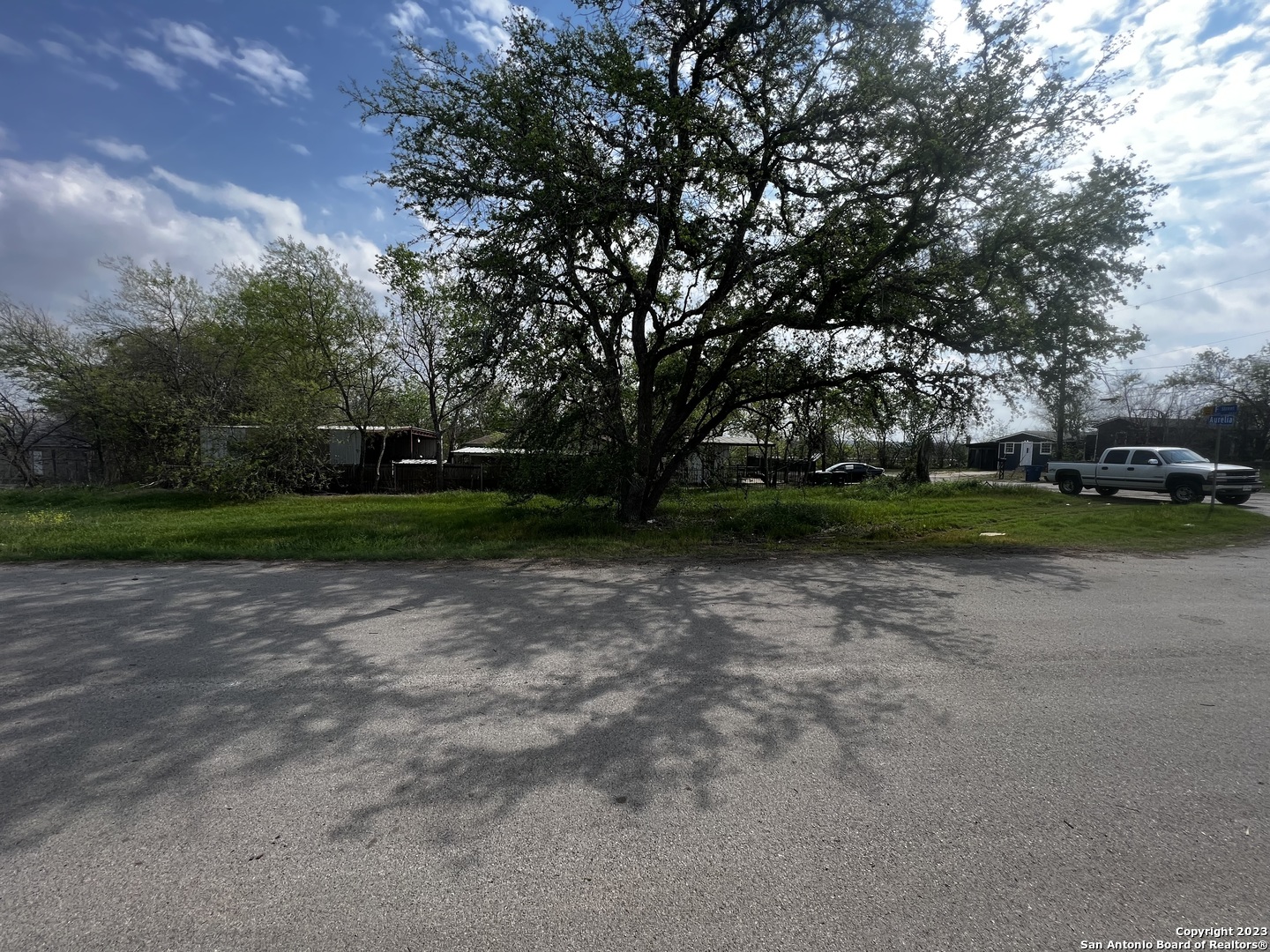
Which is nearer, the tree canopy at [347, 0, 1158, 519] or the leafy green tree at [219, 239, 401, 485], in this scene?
the tree canopy at [347, 0, 1158, 519]

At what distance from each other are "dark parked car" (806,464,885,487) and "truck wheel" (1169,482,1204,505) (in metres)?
15.3

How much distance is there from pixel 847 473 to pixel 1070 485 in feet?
43.3

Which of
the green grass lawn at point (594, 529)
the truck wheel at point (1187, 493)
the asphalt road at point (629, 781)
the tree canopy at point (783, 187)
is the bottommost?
the asphalt road at point (629, 781)

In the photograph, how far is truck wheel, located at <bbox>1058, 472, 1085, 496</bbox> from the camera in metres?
22.4

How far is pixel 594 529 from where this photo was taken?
1341 centimetres

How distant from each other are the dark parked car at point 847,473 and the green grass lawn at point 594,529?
13153 millimetres

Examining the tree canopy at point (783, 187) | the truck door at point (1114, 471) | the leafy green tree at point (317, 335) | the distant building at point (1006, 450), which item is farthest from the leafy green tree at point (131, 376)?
the distant building at point (1006, 450)

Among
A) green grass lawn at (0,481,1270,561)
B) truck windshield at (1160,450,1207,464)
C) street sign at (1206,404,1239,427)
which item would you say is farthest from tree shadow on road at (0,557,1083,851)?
truck windshield at (1160,450,1207,464)

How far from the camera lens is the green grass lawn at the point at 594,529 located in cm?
1060

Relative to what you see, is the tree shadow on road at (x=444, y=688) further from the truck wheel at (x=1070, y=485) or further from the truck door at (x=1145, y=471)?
the truck wheel at (x=1070, y=485)

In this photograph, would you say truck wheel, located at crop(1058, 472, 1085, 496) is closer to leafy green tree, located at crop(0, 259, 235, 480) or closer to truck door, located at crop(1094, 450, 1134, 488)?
truck door, located at crop(1094, 450, 1134, 488)

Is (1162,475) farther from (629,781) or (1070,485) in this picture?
(629,781)

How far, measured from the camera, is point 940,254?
1227cm

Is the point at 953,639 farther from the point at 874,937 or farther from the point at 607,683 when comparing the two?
the point at 874,937
